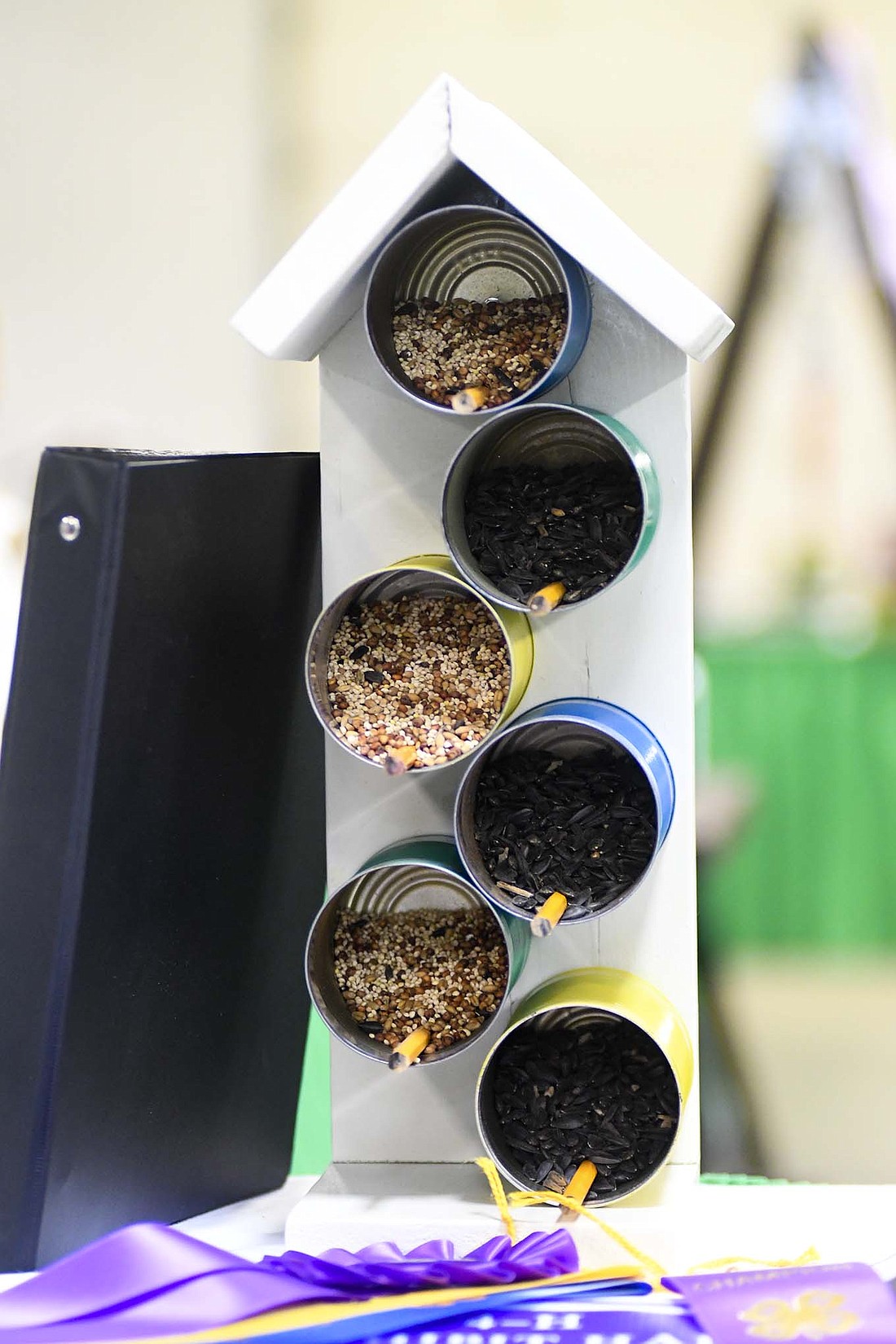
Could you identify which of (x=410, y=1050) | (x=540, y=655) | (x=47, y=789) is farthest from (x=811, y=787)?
(x=47, y=789)

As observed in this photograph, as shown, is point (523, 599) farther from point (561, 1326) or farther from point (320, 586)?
point (561, 1326)

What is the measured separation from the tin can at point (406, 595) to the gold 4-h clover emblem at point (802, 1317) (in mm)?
316

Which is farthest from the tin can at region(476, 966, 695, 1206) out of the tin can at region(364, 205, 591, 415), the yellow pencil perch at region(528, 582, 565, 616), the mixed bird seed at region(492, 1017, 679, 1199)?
the tin can at region(364, 205, 591, 415)

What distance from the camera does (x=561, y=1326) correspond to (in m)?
0.62

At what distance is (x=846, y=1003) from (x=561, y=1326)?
286 cm

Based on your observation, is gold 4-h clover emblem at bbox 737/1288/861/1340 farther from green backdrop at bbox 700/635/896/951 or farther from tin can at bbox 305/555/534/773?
green backdrop at bbox 700/635/896/951

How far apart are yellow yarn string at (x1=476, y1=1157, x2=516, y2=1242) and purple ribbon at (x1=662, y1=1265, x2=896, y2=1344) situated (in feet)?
0.38

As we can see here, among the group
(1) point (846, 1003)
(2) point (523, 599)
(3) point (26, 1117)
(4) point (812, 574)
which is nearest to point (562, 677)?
(2) point (523, 599)

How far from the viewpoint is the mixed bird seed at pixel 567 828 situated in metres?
0.76

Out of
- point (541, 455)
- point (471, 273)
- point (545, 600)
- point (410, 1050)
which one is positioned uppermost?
point (471, 273)

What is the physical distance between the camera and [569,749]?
824 mm

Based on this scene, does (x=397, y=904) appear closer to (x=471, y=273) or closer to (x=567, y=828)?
(x=567, y=828)

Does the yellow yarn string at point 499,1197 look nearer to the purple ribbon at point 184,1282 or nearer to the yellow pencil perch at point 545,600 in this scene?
the purple ribbon at point 184,1282

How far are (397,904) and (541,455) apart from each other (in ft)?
1.00
